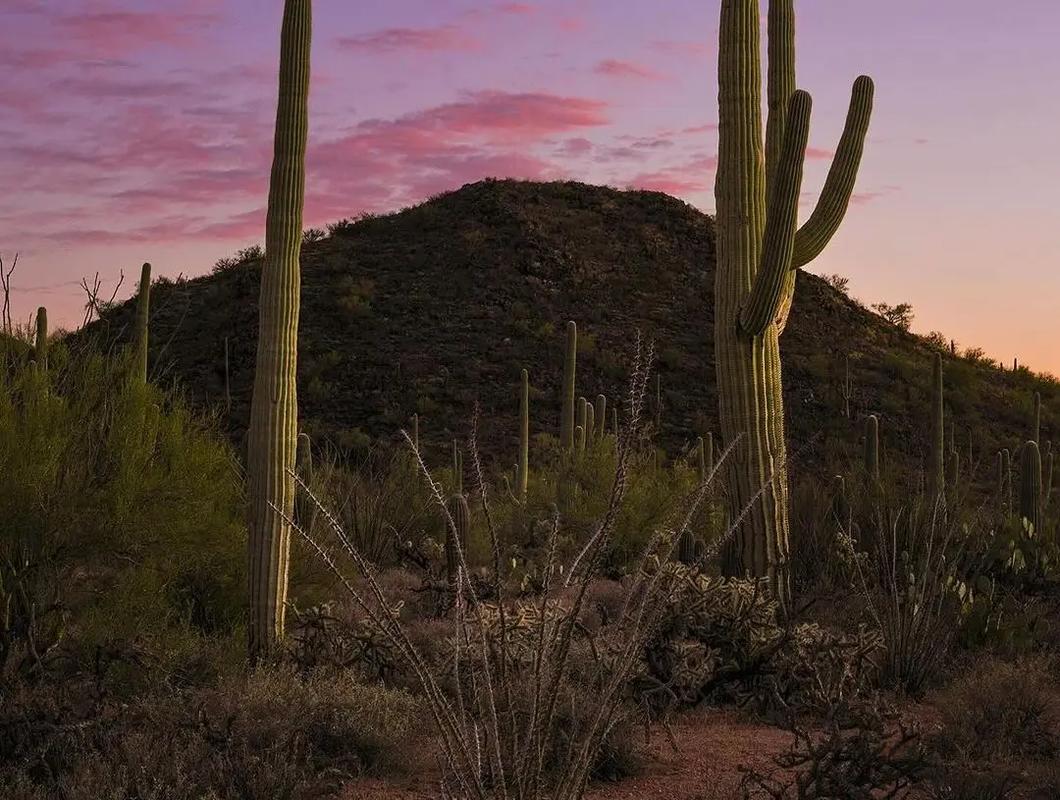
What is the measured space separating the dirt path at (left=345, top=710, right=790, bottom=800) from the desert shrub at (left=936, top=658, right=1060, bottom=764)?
3.53ft

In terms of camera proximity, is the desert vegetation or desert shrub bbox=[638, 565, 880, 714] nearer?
the desert vegetation

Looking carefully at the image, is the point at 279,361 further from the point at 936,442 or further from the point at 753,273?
the point at 936,442

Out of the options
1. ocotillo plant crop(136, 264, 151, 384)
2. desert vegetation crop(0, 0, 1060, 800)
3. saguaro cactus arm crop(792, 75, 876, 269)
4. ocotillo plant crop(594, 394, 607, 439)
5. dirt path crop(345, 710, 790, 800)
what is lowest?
dirt path crop(345, 710, 790, 800)

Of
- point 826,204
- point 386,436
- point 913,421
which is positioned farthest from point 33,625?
point 913,421

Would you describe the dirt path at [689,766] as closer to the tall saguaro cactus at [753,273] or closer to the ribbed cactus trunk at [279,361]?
the tall saguaro cactus at [753,273]

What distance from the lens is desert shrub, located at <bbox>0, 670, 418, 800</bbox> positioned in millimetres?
6316

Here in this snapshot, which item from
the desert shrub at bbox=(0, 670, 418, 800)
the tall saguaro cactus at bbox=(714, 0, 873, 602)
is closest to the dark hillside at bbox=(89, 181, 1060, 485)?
the tall saguaro cactus at bbox=(714, 0, 873, 602)

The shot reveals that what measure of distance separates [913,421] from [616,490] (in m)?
35.3

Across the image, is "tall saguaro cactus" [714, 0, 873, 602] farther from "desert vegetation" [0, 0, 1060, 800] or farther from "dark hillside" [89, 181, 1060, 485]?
"dark hillside" [89, 181, 1060, 485]

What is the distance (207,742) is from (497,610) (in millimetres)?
2589

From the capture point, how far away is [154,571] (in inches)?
353

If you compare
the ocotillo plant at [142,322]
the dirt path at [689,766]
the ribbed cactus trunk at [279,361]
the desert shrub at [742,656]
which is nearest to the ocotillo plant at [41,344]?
the ocotillo plant at [142,322]

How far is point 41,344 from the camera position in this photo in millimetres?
10367

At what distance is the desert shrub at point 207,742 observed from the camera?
6316mm
